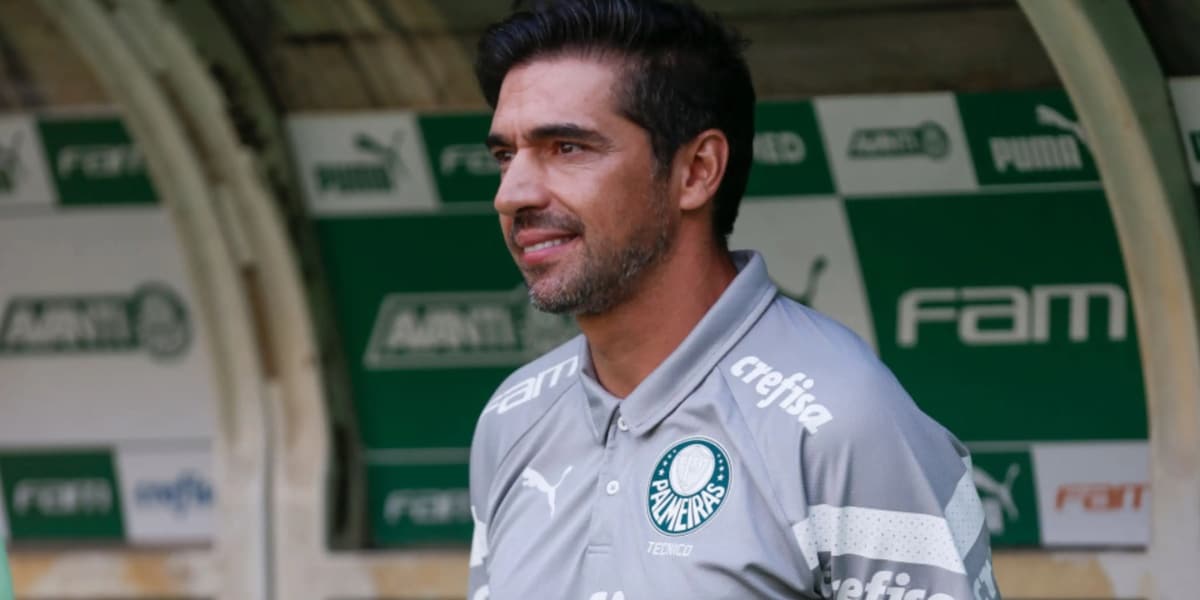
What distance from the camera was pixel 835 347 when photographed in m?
2.17

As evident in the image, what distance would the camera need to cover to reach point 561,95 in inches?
89.7

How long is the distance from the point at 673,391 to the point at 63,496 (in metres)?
3.15

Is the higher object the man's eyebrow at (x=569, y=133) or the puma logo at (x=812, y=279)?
the man's eyebrow at (x=569, y=133)

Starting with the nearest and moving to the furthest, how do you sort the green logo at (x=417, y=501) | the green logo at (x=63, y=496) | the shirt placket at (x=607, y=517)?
the shirt placket at (x=607, y=517) → the green logo at (x=417, y=501) → the green logo at (x=63, y=496)

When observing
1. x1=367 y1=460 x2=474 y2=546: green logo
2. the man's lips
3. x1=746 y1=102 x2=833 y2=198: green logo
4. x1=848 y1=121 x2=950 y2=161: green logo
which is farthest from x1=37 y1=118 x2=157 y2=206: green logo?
the man's lips

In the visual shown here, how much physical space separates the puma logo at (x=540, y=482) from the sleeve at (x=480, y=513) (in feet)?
0.35

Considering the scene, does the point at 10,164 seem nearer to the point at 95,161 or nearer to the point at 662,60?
the point at 95,161

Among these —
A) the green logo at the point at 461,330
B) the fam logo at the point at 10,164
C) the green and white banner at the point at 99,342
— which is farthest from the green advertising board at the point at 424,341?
the fam logo at the point at 10,164

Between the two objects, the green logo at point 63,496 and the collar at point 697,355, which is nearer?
the collar at point 697,355

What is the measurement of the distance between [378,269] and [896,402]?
8.40 ft

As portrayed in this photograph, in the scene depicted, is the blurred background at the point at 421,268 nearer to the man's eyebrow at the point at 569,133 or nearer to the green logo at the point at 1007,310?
the green logo at the point at 1007,310

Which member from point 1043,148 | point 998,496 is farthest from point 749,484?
point 998,496

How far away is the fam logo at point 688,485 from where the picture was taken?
2.09 metres

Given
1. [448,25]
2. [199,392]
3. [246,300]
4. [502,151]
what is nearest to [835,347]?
[502,151]
